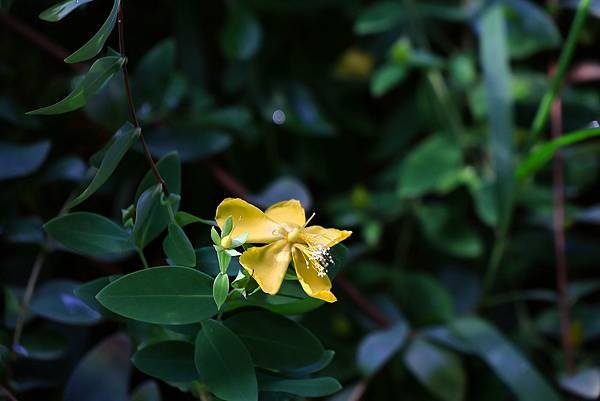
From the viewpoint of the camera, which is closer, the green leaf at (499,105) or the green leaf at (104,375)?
the green leaf at (104,375)

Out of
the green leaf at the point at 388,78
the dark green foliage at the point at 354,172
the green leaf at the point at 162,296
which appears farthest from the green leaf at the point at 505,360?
the green leaf at the point at 162,296

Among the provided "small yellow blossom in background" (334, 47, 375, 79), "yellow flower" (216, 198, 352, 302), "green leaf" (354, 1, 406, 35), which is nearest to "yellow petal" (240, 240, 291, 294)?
"yellow flower" (216, 198, 352, 302)

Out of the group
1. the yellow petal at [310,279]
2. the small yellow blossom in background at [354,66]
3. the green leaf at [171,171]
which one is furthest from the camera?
the small yellow blossom in background at [354,66]

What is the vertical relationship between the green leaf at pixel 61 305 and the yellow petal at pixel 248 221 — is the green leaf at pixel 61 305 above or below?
below

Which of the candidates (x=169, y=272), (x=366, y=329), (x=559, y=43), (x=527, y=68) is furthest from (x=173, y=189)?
(x=527, y=68)

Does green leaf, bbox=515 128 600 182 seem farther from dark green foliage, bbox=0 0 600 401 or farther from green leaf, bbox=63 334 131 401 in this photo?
green leaf, bbox=63 334 131 401

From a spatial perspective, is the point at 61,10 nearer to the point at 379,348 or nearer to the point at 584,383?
the point at 379,348

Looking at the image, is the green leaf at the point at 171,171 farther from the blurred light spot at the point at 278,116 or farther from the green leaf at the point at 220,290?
the blurred light spot at the point at 278,116

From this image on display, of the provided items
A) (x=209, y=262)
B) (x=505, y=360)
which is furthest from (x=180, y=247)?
(x=505, y=360)
